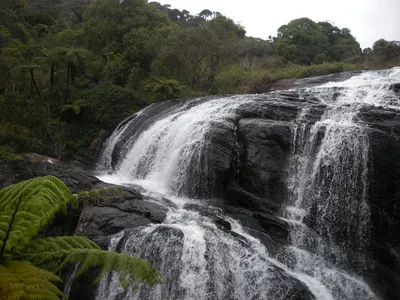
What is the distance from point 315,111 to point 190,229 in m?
6.03

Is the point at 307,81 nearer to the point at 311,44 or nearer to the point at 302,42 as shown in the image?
the point at 311,44

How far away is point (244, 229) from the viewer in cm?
825

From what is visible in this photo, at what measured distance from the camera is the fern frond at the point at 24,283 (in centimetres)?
266

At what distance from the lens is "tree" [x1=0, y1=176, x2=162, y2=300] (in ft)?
9.75

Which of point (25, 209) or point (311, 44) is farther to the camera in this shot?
point (311, 44)

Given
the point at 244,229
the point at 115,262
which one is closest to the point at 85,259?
the point at 115,262

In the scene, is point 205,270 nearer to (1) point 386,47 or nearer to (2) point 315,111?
(2) point 315,111

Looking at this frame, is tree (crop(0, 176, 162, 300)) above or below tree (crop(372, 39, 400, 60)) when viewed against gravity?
below

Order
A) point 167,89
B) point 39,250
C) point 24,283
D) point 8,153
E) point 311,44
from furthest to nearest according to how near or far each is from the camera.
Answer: point 311,44, point 167,89, point 8,153, point 39,250, point 24,283

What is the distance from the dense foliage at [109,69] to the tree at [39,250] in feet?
35.6

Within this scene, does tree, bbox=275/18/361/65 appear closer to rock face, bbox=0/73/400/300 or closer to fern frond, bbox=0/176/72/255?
rock face, bbox=0/73/400/300

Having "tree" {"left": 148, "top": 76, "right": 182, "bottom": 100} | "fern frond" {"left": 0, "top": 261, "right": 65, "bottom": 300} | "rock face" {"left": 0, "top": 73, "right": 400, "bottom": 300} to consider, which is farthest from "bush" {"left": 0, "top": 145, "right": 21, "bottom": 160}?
"fern frond" {"left": 0, "top": 261, "right": 65, "bottom": 300}

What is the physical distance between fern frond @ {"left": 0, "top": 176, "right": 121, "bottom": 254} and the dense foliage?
10.7 meters

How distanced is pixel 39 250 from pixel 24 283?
69 centimetres
